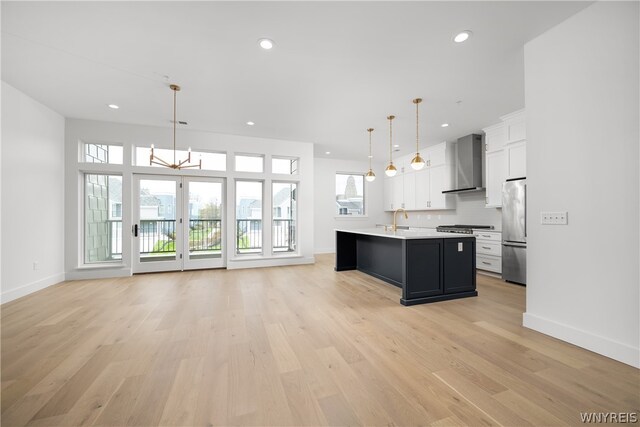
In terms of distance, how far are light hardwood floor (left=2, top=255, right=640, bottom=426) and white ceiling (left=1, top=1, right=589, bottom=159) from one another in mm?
2894

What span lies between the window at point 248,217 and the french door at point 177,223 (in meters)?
0.37

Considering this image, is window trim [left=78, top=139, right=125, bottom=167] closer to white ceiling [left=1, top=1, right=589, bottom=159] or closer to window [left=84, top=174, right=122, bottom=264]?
window [left=84, top=174, right=122, bottom=264]

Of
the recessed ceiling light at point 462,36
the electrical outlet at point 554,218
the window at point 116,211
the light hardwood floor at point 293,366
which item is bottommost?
the light hardwood floor at point 293,366

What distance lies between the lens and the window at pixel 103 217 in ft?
16.1

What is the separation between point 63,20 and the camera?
2.30 meters

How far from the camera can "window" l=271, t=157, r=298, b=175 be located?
6.27 meters

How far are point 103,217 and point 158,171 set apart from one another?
1.37 m

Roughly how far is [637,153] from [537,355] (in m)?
1.73

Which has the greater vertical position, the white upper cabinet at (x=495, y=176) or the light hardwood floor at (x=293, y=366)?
the white upper cabinet at (x=495, y=176)

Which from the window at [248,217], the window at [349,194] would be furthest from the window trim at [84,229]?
the window at [349,194]

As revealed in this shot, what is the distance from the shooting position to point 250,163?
600 cm

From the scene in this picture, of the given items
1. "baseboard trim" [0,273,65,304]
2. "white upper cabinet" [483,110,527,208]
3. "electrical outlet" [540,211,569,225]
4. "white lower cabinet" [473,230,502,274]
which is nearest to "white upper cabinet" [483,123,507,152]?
"white upper cabinet" [483,110,527,208]

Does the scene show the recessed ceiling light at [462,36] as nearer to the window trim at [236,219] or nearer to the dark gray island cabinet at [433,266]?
the dark gray island cabinet at [433,266]

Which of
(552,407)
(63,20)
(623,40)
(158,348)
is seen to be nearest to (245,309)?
(158,348)
